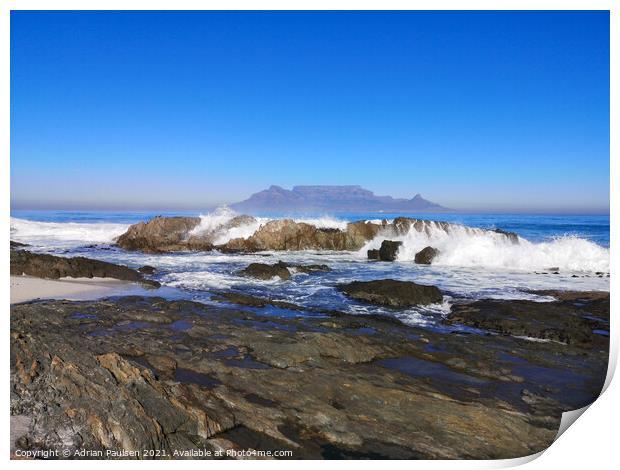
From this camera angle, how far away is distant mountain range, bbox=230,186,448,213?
24.2 ft

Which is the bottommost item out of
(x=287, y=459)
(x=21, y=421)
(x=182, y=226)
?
(x=287, y=459)

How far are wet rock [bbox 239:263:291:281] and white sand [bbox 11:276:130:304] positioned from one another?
2634 mm

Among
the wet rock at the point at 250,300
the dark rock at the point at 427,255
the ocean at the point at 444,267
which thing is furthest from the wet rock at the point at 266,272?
the dark rock at the point at 427,255

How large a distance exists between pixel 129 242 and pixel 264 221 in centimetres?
546

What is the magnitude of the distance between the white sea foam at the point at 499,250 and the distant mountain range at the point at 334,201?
4493mm

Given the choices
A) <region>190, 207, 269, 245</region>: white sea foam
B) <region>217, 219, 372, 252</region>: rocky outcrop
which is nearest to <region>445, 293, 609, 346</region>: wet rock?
<region>217, 219, 372, 252</region>: rocky outcrop

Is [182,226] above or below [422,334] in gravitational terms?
above

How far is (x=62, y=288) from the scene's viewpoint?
23.9 ft

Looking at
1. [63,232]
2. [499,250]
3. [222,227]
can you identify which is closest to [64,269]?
[222,227]

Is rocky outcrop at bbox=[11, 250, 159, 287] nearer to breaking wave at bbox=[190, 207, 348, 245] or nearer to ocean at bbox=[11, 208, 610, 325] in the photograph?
ocean at bbox=[11, 208, 610, 325]

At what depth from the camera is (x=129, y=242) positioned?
17031mm

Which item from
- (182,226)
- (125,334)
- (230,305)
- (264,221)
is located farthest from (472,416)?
(182,226)

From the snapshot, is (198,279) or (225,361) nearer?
(225,361)

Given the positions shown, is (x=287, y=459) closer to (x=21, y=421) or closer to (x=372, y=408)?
(x=372, y=408)
